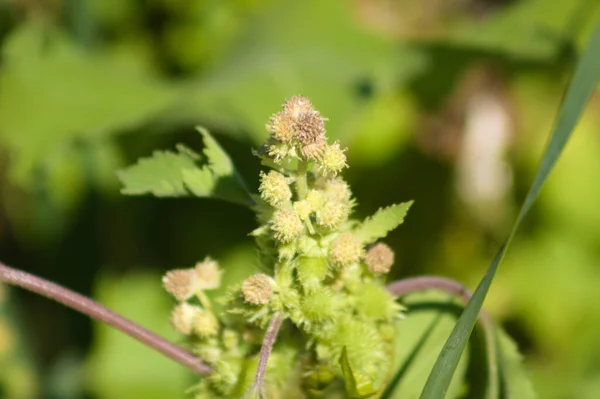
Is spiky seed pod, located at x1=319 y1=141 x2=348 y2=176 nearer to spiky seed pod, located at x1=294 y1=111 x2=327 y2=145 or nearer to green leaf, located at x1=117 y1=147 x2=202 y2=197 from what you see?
spiky seed pod, located at x1=294 y1=111 x2=327 y2=145

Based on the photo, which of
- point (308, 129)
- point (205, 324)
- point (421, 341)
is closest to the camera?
point (308, 129)

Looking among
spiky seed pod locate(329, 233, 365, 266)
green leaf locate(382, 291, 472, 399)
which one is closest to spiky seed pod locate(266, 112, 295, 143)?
spiky seed pod locate(329, 233, 365, 266)

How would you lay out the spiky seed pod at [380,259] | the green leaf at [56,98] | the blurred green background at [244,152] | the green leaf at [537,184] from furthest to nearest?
1. the blurred green background at [244,152]
2. the green leaf at [56,98]
3. the spiky seed pod at [380,259]
4. the green leaf at [537,184]

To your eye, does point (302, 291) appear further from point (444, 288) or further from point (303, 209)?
point (444, 288)

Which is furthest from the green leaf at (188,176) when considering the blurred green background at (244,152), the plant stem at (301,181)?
the blurred green background at (244,152)

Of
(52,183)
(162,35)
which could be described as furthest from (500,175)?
(52,183)

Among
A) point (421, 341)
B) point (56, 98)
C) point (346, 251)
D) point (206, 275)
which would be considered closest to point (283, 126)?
point (346, 251)

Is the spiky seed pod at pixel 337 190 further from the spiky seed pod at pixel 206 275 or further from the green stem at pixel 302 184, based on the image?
the spiky seed pod at pixel 206 275
